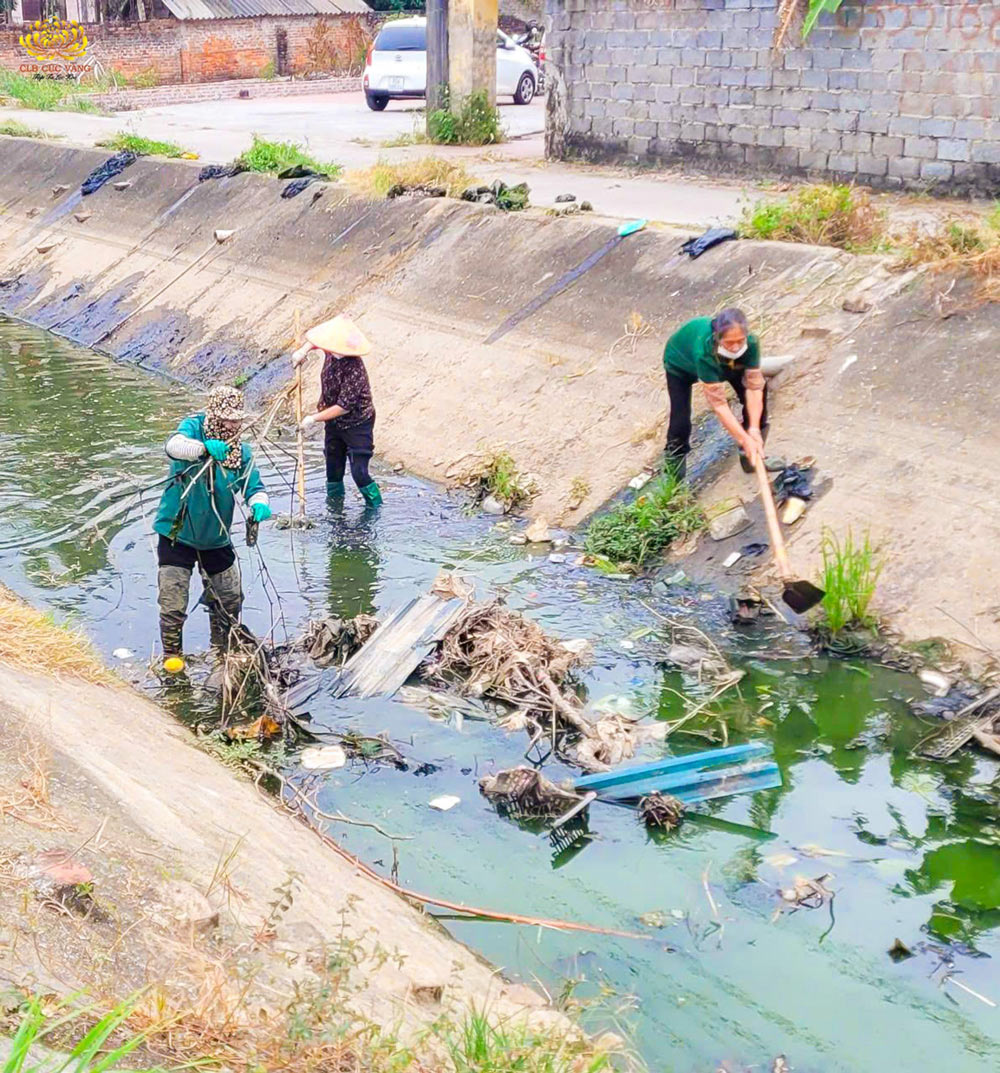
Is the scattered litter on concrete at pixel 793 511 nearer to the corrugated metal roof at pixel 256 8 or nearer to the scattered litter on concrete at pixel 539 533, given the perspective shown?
the scattered litter on concrete at pixel 539 533

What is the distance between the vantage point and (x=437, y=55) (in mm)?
19062

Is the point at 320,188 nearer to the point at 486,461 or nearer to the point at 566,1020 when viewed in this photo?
the point at 486,461

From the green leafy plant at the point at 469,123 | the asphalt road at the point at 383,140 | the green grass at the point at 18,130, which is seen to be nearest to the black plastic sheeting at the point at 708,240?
the asphalt road at the point at 383,140

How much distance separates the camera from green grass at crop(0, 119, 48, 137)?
74.2 ft

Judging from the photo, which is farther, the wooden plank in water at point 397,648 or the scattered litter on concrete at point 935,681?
the wooden plank in water at point 397,648

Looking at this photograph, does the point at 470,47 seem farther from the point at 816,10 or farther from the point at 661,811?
the point at 661,811

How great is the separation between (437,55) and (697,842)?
52.0ft

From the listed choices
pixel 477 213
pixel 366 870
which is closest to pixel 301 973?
pixel 366 870

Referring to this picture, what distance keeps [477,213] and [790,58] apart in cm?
373

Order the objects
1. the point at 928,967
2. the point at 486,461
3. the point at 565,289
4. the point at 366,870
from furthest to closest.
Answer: the point at 565,289, the point at 486,461, the point at 366,870, the point at 928,967

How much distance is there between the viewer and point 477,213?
535 inches

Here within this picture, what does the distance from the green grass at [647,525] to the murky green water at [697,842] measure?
35cm

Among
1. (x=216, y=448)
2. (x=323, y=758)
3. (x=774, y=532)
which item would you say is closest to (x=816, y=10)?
(x=774, y=532)

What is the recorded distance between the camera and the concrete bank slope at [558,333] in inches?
316
